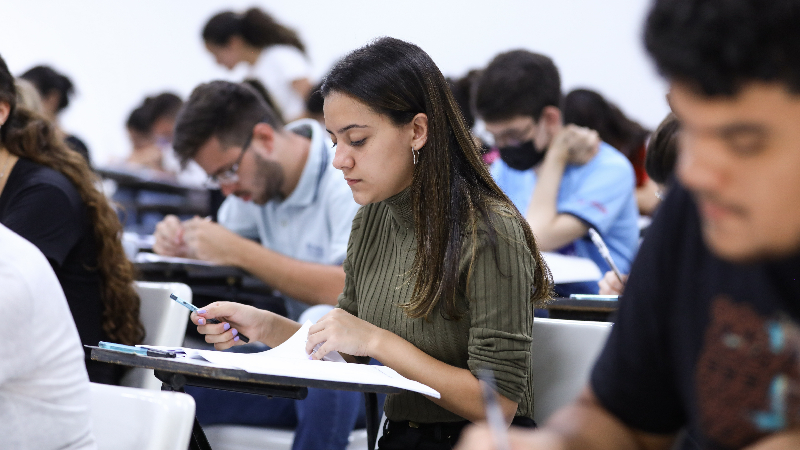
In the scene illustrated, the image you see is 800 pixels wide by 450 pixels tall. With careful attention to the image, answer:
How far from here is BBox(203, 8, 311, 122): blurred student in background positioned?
4.79m

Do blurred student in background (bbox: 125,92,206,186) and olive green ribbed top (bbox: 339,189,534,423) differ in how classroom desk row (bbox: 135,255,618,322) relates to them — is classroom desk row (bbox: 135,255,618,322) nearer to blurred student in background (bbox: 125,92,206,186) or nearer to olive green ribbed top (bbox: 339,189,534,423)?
olive green ribbed top (bbox: 339,189,534,423)

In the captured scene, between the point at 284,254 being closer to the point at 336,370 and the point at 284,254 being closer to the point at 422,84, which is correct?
the point at 422,84

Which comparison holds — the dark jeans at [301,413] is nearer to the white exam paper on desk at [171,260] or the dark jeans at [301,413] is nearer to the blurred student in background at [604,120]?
the white exam paper on desk at [171,260]

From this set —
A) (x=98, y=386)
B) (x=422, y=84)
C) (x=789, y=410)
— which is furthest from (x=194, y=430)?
(x=789, y=410)

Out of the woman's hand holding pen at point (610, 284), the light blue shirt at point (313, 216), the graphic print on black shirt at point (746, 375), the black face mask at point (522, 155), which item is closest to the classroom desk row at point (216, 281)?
the light blue shirt at point (313, 216)

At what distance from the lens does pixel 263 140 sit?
267 centimetres

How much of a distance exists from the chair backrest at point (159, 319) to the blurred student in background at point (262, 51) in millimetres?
2876

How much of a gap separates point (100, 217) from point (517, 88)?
136 centimetres

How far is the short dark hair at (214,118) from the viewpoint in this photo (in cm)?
260

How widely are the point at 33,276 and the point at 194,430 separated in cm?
38

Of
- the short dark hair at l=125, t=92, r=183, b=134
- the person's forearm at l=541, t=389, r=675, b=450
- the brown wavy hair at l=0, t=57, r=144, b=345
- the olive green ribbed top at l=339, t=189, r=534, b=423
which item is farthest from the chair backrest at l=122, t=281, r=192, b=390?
the short dark hair at l=125, t=92, r=183, b=134

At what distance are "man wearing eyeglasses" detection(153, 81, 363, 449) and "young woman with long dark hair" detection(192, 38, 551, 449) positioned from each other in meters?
0.89

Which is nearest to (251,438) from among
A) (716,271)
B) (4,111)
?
(4,111)

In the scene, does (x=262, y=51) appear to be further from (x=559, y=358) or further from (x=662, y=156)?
(x=559, y=358)
